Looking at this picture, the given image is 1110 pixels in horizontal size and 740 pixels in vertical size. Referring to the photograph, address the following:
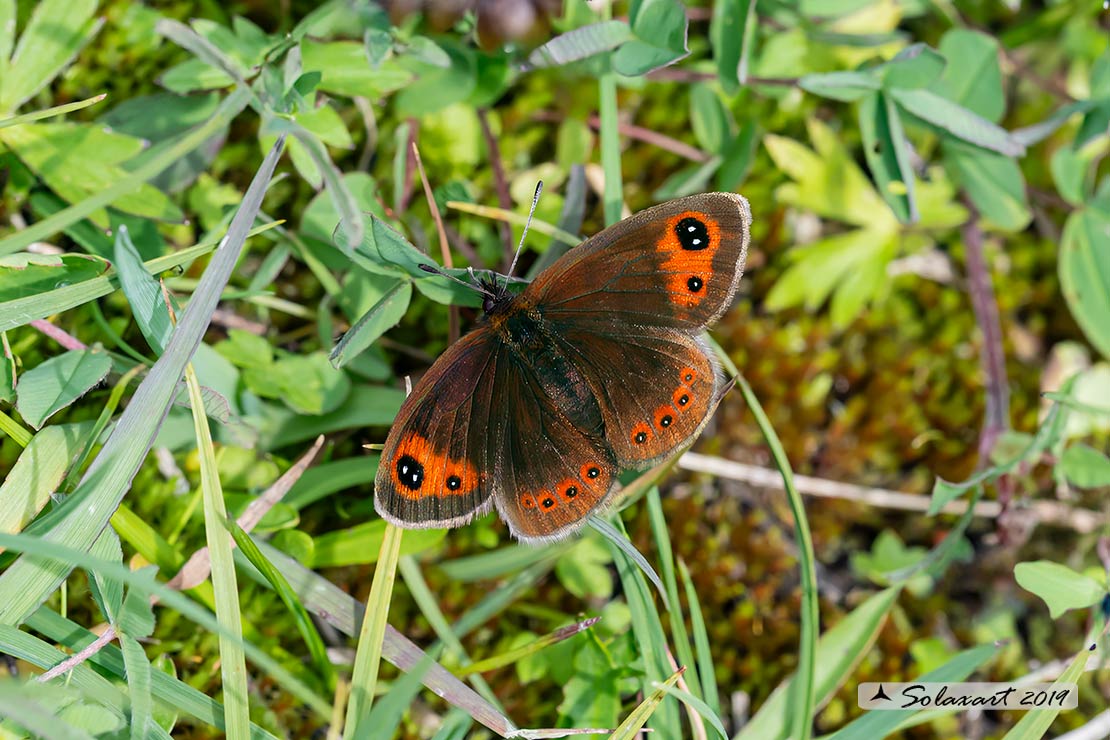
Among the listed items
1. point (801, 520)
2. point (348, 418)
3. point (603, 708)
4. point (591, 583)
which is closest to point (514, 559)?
point (591, 583)

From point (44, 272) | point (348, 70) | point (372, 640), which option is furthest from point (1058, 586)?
point (44, 272)

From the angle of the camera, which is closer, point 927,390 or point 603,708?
point 603,708

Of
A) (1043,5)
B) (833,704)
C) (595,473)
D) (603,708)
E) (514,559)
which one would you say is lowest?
(833,704)

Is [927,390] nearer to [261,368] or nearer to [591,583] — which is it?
[591,583]

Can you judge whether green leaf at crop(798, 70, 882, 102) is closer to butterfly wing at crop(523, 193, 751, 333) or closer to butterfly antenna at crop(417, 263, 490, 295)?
butterfly wing at crop(523, 193, 751, 333)

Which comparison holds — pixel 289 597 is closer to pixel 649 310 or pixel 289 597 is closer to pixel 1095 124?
pixel 649 310

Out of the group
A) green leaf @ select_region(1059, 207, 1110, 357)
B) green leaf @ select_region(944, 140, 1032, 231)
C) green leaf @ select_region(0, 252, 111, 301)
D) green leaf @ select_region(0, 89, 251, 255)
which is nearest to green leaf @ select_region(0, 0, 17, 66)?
green leaf @ select_region(0, 252, 111, 301)
